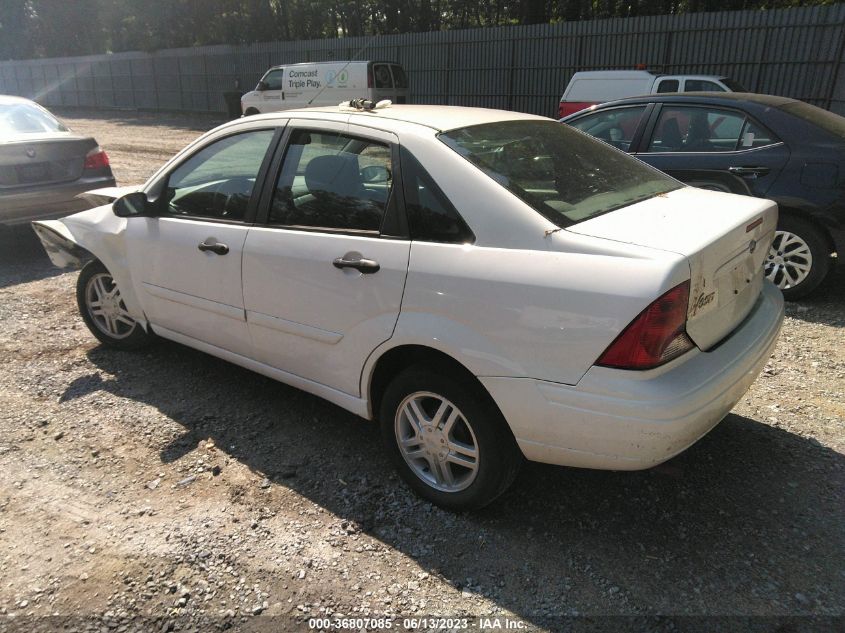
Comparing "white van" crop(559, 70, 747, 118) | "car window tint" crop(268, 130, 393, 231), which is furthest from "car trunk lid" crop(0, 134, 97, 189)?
"white van" crop(559, 70, 747, 118)

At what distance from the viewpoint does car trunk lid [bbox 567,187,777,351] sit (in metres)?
2.45

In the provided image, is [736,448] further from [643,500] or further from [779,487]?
[643,500]

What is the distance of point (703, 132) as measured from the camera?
5949 millimetres

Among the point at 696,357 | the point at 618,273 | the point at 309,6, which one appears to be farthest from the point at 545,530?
the point at 309,6

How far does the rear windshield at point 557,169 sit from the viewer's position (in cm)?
275

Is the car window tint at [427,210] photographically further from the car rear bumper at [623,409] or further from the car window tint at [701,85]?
the car window tint at [701,85]

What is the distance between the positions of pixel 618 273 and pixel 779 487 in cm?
156

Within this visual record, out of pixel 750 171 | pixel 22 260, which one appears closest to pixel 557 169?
pixel 750 171

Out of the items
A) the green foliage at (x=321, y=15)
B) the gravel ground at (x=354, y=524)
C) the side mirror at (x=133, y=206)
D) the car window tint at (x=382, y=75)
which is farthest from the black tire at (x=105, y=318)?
the green foliage at (x=321, y=15)

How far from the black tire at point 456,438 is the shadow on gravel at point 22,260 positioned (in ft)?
17.3

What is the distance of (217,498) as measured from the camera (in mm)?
3123

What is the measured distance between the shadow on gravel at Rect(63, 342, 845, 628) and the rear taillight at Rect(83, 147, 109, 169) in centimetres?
482

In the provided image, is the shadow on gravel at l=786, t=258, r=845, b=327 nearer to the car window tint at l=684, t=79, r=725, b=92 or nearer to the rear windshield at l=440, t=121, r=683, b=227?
the rear windshield at l=440, t=121, r=683, b=227

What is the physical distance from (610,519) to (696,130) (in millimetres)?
4383
